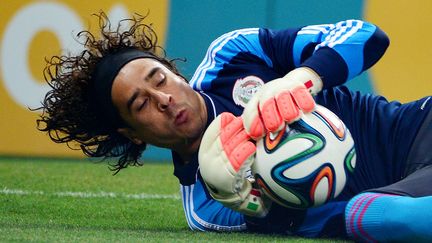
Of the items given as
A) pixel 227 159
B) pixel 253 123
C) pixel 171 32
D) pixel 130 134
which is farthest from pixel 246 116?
pixel 171 32

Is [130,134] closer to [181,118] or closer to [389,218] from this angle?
[181,118]

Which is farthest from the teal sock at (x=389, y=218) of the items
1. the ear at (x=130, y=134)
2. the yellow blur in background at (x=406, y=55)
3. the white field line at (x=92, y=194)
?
the yellow blur in background at (x=406, y=55)

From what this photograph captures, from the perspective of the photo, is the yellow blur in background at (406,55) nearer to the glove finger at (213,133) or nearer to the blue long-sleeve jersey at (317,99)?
the blue long-sleeve jersey at (317,99)

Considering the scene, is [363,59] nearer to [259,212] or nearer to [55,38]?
[259,212]

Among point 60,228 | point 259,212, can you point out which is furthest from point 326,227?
point 60,228

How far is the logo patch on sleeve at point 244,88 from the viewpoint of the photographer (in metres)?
3.82

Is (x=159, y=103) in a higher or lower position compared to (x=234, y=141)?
lower

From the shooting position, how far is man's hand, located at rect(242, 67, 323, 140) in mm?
3193

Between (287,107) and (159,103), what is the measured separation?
0.61 meters

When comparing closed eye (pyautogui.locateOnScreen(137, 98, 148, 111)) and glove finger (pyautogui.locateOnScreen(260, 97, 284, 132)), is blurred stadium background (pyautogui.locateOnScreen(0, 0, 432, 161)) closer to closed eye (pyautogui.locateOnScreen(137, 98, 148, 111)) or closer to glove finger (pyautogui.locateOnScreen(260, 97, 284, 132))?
closed eye (pyautogui.locateOnScreen(137, 98, 148, 111))

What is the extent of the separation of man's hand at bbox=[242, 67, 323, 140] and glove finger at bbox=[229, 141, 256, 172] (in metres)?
0.04

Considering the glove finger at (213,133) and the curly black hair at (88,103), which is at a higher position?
the glove finger at (213,133)

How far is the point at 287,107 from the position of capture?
3.20 meters

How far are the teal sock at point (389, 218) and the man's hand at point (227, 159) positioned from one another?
1.15 feet
